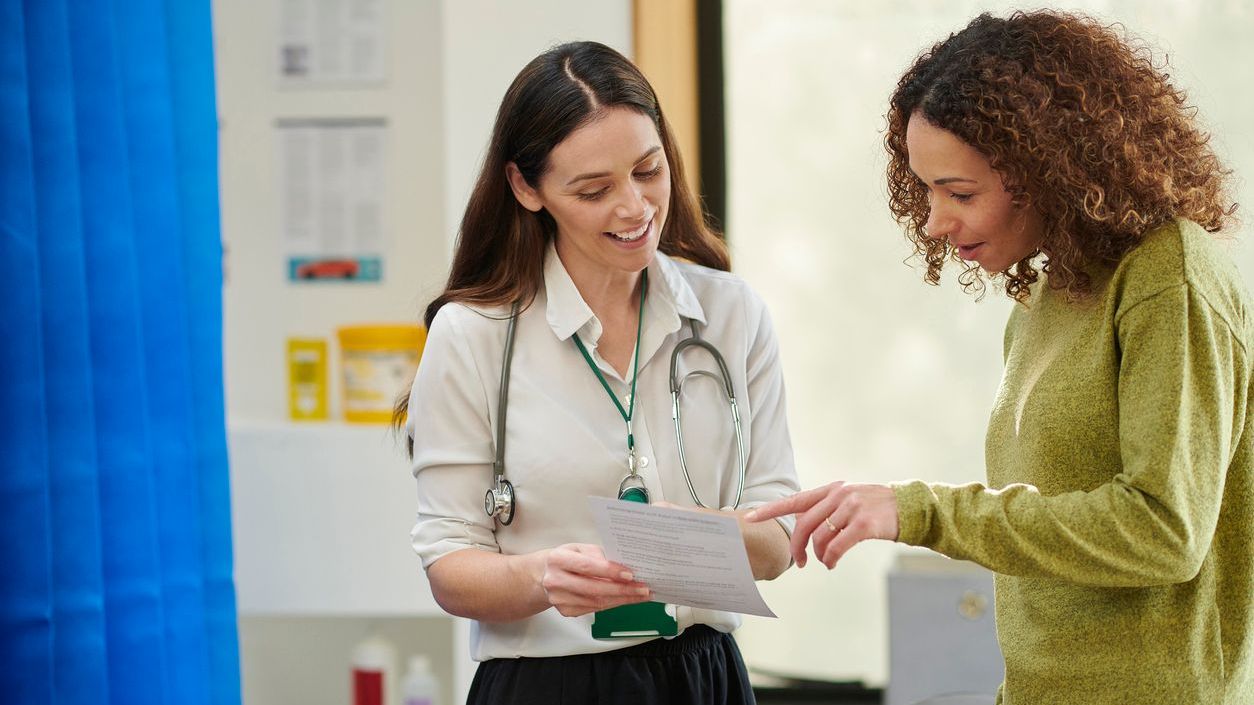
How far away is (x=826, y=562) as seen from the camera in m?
1.14

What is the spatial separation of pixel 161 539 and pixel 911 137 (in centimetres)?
136

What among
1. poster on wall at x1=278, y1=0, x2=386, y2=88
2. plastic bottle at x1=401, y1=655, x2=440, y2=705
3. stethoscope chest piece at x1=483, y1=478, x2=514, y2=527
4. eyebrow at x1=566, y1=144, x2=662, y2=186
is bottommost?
plastic bottle at x1=401, y1=655, x2=440, y2=705

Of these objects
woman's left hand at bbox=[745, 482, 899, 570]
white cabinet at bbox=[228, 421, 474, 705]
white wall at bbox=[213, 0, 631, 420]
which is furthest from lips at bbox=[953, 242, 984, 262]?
white wall at bbox=[213, 0, 631, 420]

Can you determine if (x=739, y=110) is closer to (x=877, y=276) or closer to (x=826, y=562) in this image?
(x=877, y=276)

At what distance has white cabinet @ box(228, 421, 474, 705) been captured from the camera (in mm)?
2539

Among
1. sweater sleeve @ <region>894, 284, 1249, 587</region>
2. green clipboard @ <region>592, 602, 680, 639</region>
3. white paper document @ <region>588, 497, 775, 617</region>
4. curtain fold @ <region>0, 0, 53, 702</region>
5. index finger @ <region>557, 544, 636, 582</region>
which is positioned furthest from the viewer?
curtain fold @ <region>0, 0, 53, 702</region>

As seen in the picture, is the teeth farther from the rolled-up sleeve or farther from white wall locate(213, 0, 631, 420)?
white wall locate(213, 0, 631, 420)

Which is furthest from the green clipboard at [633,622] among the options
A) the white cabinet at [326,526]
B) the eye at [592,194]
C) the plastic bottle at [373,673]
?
the plastic bottle at [373,673]

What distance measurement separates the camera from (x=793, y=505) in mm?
1209

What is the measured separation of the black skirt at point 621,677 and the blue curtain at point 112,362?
723mm

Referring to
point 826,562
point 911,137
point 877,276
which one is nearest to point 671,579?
point 826,562

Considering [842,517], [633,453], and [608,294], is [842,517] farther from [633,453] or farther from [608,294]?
[608,294]

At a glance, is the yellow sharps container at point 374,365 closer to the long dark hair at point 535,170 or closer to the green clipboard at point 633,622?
the long dark hair at point 535,170

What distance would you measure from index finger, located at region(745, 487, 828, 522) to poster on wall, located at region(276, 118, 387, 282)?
1.83 metres
